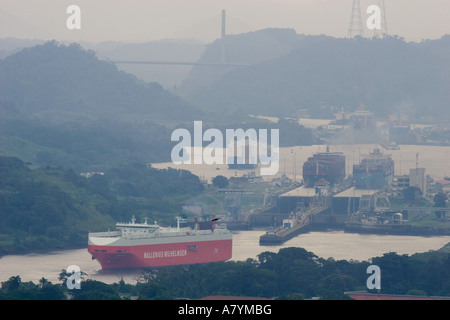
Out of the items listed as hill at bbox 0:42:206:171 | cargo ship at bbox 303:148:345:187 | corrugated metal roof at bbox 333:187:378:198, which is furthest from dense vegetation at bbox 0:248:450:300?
hill at bbox 0:42:206:171

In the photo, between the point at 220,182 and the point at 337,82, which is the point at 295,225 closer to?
the point at 220,182

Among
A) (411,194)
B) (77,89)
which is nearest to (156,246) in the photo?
(411,194)

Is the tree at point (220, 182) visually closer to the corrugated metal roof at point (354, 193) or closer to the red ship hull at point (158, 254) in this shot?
the corrugated metal roof at point (354, 193)

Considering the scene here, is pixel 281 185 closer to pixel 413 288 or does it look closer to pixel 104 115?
pixel 413 288

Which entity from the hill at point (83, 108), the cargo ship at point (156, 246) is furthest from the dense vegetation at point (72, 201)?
the hill at point (83, 108)

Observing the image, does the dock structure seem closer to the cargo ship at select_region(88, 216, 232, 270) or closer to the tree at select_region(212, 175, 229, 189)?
the cargo ship at select_region(88, 216, 232, 270)
